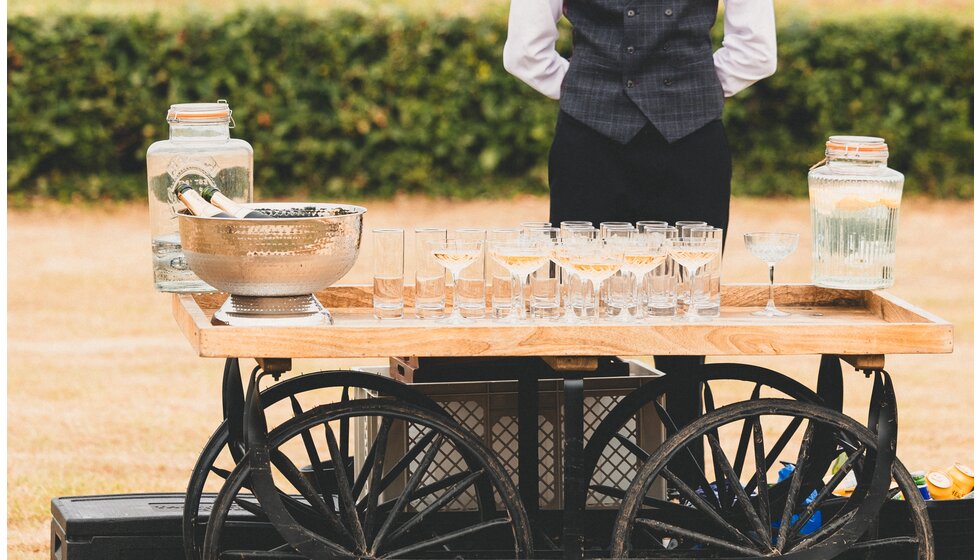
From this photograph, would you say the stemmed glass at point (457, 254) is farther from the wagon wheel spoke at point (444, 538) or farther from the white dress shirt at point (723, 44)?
the white dress shirt at point (723, 44)

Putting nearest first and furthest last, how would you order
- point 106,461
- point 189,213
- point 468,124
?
point 189,213 → point 106,461 → point 468,124

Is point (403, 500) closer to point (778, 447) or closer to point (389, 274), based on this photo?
point (389, 274)

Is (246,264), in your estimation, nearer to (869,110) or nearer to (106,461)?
(106,461)

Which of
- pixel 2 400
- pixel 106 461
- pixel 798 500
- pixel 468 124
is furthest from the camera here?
pixel 468 124

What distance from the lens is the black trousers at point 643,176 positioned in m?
3.46

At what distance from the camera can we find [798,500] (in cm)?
316

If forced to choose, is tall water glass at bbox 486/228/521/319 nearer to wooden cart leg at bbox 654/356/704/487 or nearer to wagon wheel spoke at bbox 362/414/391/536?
wagon wheel spoke at bbox 362/414/391/536

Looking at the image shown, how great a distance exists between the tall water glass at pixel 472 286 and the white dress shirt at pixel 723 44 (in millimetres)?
906

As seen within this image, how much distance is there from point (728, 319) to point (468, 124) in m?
7.80

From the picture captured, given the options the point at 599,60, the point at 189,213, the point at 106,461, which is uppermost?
the point at 599,60

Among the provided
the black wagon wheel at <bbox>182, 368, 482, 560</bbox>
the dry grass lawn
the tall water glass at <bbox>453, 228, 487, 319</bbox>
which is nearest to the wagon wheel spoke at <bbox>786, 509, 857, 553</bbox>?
the black wagon wheel at <bbox>182, 368, 482, 560</bbox>

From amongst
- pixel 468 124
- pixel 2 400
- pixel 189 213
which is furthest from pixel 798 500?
pixel 468 124

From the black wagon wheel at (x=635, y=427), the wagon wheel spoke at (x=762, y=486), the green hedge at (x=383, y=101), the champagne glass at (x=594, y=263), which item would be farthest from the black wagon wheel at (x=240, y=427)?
the green hedge at (x=383, y=101)

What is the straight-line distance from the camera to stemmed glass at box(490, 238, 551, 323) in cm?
275
